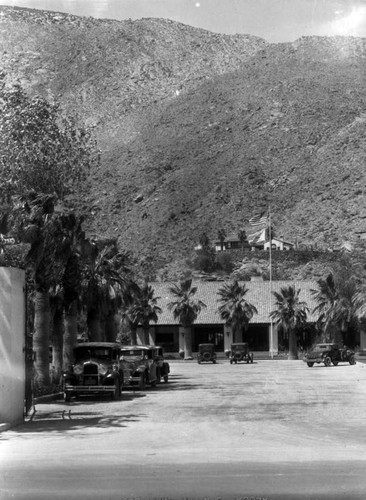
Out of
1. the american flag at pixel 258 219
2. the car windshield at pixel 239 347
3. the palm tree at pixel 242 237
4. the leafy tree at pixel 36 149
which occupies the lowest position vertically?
the car windshield at pixel 239 347

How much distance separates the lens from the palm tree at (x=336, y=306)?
79812 mm

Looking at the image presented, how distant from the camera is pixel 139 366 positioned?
112ft

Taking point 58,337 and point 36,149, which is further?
point 58,337

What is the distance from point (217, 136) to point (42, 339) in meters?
128

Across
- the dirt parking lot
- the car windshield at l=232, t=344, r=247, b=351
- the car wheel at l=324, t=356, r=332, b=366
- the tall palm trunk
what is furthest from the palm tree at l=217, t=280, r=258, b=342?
the dirt parking lot

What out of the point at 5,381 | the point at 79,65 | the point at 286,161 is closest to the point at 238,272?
the point at 286,161

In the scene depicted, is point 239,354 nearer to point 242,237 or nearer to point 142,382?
point 142,382

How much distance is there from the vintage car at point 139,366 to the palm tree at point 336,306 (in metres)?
42.7

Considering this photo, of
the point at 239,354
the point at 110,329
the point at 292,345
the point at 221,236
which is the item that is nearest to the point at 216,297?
the point at 292,345

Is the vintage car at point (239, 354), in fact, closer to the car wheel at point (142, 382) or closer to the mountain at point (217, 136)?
the car wheel at point (142, 382)

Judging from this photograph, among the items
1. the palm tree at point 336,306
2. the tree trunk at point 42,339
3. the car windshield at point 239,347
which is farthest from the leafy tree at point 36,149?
the palm tree at point 336,306

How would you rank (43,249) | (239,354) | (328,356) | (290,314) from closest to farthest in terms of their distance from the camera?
(43,249) → (328,356) → (239,354) → (290,314)

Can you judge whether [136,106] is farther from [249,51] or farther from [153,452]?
[153,452]

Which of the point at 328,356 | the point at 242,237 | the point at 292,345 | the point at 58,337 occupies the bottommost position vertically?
the point at 328,356
